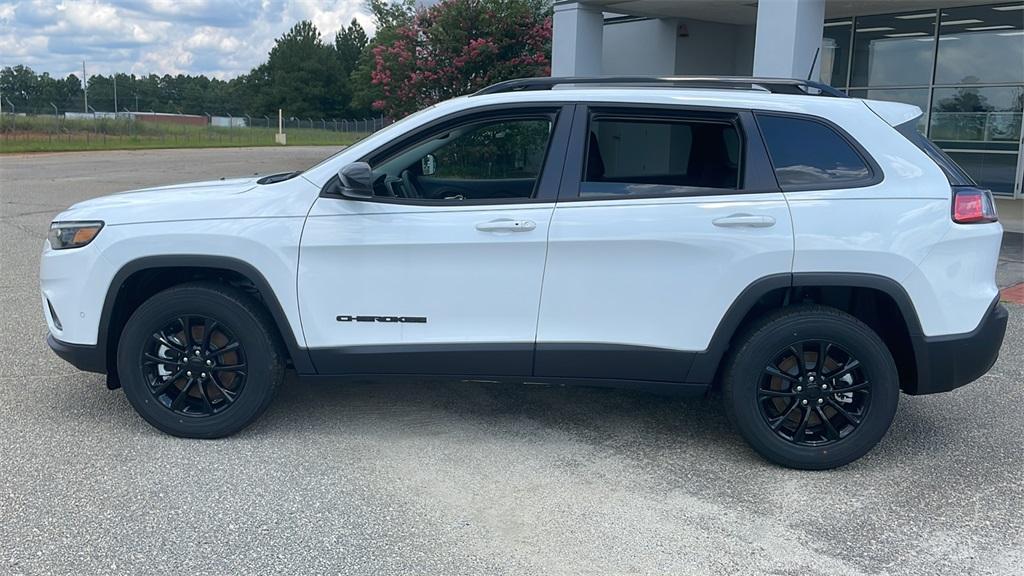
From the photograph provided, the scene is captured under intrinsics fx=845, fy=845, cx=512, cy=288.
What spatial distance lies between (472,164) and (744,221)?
1399mm

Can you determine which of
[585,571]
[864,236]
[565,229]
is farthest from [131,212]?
[864,236]

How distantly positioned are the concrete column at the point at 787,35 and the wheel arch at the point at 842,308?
7.96m

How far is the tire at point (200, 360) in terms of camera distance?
4.12 m

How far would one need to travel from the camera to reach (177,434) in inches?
168

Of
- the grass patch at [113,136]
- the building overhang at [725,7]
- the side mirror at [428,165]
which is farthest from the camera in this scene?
the grass patch at [113,136]

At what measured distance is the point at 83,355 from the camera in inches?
166

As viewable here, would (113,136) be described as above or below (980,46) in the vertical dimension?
below

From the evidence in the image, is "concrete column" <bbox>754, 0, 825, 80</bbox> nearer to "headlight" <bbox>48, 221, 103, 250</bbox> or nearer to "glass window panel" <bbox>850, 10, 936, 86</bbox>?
"glass window panel" <bbox>850, 10, 936, 86</bbox>

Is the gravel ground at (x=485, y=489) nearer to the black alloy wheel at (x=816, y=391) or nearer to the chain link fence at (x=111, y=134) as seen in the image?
the black alloy wheel at (x=816, y=391)

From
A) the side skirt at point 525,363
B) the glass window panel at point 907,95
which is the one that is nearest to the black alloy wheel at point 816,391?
the side skirt at point 525,363

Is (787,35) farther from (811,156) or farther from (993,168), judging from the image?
(811,156)

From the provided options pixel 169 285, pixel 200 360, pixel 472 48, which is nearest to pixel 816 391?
pixel 200 360

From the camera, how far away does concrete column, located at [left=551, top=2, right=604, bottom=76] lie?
14.4 metres

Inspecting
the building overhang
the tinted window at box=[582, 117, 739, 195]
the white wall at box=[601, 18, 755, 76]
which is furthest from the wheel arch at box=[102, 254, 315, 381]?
the white wall at box=[601, 18, 755, 76]
